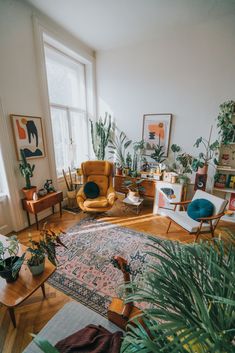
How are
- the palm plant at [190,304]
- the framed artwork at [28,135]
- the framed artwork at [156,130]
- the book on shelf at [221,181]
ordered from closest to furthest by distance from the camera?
the palm plant at [190,304]
the framed artwork at [28,135]
the book on shelf at [221,181]
the framed artwork at [156,130]

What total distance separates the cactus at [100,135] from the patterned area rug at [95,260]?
178cm

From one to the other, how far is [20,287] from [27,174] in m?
1.68

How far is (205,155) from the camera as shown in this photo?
3.25m

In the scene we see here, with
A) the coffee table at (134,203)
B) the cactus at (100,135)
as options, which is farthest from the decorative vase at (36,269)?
the cactus at (100,135)

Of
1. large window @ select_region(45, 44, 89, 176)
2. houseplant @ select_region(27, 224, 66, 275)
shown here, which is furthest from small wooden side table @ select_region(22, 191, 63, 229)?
houseplant @ select_region(27, 224, 66, 275)

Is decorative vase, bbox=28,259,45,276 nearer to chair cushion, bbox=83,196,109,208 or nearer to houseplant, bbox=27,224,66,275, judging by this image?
houseplant, bbox=27,224,66,275

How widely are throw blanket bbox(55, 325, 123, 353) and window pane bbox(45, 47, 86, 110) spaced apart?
366cm

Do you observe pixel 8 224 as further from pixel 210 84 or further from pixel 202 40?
pixel 202 40

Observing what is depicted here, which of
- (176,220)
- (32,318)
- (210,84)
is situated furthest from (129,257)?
(210,84)

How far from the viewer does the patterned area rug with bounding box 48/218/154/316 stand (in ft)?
5.49

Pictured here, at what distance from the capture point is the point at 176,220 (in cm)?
243

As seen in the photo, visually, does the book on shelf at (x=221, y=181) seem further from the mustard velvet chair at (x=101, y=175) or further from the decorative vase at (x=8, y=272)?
the decorative vase at (x=8, y=272)

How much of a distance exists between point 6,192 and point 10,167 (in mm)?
398

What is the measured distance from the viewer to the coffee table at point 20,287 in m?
1.21
